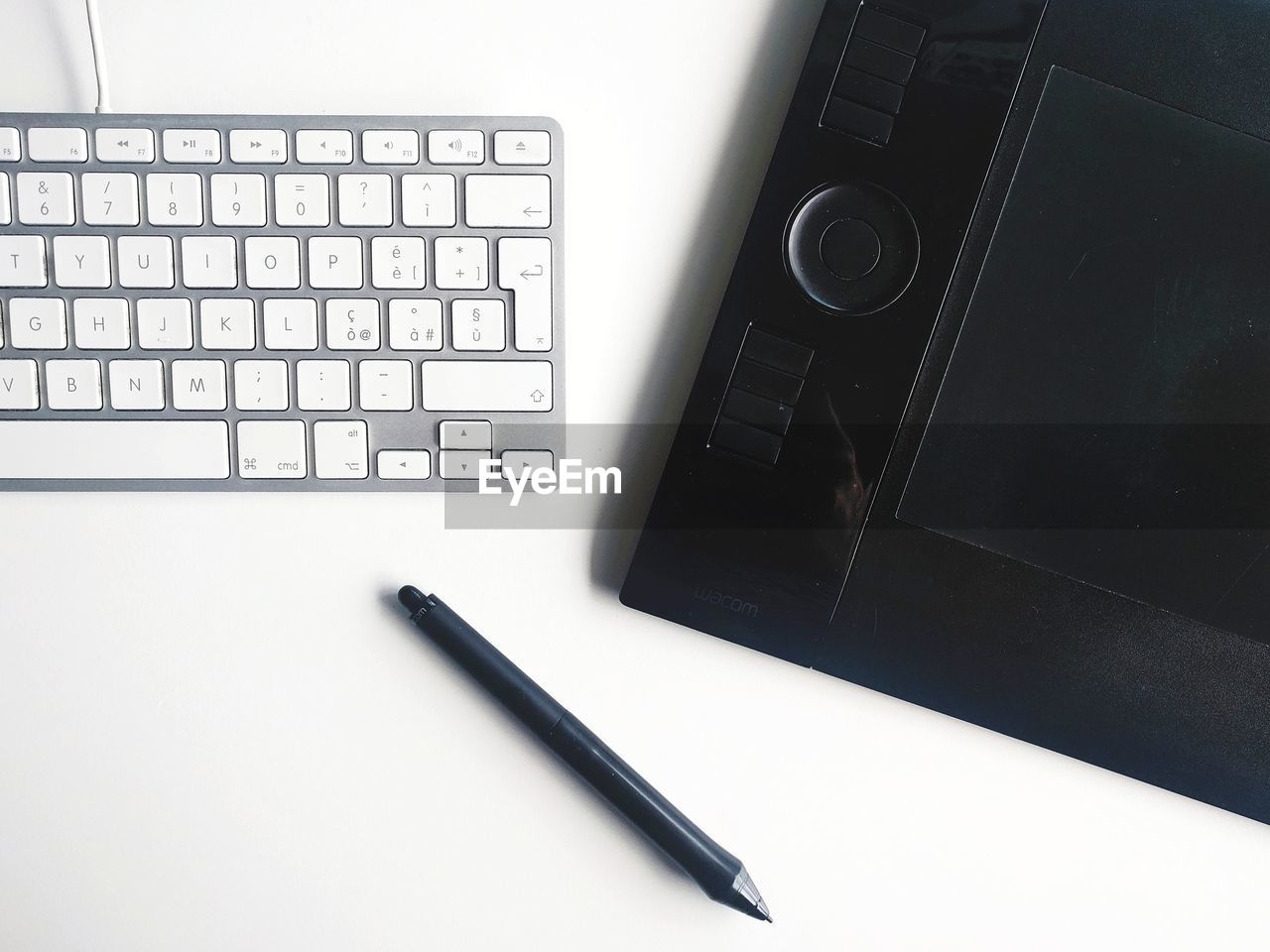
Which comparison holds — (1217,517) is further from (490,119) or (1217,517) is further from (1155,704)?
(490,119)

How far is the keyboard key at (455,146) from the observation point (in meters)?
0.45

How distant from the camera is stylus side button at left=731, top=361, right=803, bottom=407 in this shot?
1.47 feet

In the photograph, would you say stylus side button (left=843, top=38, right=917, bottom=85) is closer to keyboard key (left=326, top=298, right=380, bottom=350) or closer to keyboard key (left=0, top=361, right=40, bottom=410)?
keyboard key (left=326, top=298, right=380, bottom=350)

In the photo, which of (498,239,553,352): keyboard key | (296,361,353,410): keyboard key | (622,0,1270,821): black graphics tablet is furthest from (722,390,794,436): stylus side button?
(296,361,353,410): keyboard key

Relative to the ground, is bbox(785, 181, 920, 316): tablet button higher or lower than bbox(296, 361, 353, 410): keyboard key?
higher

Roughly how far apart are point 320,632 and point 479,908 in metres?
0.18

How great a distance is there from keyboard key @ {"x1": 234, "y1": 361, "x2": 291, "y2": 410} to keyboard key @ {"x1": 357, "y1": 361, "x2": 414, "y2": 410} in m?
0.04

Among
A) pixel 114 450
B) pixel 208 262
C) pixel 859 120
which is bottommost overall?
pixel 114 450

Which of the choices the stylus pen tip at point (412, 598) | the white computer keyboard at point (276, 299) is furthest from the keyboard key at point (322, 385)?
the stylus pen tip at point (412, 598)

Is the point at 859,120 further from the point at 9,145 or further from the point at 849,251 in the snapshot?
the point at 9,145

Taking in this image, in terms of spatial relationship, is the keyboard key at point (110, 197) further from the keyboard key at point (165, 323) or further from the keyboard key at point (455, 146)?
the keyboard key at point (455, 146)

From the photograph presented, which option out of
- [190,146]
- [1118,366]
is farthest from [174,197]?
[1118,366]

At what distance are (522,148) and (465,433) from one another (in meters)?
0.15

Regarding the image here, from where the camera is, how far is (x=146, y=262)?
0.45 meters
